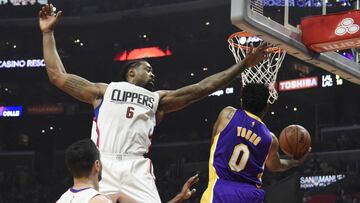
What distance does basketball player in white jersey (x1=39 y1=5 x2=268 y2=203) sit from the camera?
15.0 feet

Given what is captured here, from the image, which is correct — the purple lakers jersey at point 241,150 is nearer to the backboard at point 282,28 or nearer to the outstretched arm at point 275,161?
the outstretched arm at point 275,161

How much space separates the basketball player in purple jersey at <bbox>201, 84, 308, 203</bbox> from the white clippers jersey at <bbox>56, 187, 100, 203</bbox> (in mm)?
1358

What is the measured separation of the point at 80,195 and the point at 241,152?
1.55 meters

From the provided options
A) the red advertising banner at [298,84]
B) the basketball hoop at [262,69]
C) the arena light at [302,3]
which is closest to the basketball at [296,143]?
the arena light at [302,3]

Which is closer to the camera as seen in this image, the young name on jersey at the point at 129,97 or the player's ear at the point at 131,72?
the young name on jersey at the point at 129,97

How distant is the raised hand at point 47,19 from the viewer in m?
4.88

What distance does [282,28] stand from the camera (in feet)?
19.6

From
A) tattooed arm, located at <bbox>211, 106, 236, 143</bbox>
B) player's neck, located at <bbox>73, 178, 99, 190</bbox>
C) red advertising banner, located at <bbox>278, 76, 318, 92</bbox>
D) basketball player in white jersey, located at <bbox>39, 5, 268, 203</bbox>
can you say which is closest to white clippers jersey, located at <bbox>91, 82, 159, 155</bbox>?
basketball player in white jersey, located at <bbox>39, 5, 268, 203</bbox>

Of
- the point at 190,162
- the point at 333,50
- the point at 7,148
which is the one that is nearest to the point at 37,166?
the point at 7,148

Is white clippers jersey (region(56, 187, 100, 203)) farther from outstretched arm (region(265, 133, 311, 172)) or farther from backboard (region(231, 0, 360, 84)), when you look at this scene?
backboard (region(231, 0, 360, 84))

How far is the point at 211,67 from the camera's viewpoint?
2519cm

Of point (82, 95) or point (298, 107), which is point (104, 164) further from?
point (298, 107)

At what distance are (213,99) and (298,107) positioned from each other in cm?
341

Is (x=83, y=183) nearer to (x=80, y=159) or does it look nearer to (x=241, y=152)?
(x=80, y=159)
